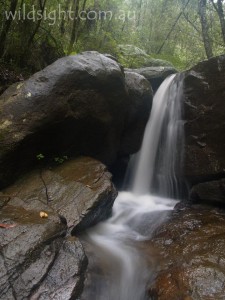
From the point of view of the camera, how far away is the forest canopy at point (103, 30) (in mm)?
7430

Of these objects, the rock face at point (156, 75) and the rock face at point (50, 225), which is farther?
the rock face at point (156, 75)

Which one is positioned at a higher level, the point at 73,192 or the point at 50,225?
the point at 73,192

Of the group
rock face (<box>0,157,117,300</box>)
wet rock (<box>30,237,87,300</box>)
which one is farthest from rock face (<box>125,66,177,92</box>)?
wet rock (<box>30,237,87,300</box>)

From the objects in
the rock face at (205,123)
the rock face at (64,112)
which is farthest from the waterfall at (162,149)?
the rock face at (64,112)

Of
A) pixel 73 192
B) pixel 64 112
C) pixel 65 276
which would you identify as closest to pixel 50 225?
pixel 65 276

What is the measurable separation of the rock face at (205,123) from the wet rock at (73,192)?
216 cm

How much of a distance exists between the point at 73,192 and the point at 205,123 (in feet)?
11.0

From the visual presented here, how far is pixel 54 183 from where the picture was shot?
5445mm

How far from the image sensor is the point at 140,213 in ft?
20.9

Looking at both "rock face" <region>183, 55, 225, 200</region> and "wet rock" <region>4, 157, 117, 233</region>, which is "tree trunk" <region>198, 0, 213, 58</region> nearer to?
"rock face" <region>183, 55, 225, 200</region>

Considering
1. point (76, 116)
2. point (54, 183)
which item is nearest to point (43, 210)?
point (54, 183)

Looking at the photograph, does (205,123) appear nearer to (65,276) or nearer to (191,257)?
(191,257)

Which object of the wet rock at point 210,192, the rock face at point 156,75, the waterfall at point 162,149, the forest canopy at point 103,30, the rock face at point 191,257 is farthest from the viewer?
the rock face at point 156,75

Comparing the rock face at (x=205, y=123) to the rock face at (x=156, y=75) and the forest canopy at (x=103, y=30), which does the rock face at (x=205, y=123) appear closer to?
the rock face at (x=156, y=75)
